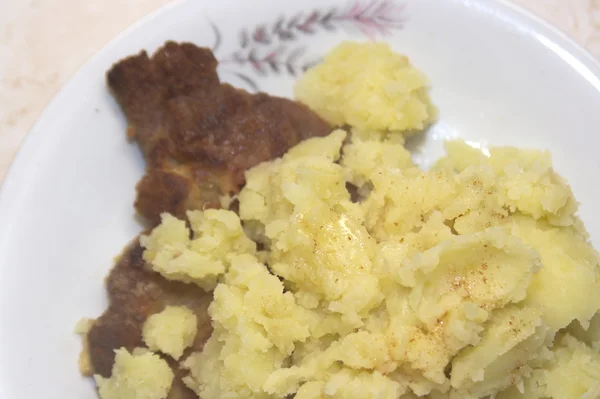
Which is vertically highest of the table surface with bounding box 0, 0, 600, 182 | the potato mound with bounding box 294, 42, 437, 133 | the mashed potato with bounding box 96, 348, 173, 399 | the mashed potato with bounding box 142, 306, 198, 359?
the potato mound with bounding box 294, 42, 437, 133

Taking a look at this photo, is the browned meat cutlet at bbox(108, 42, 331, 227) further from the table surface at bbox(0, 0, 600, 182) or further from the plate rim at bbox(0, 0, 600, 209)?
the table surface at bbox(0, 0, 600, 182)

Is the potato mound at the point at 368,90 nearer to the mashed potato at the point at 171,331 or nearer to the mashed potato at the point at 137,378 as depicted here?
the mashed potato at the point at 171,331

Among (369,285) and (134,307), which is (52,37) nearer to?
(134,307)

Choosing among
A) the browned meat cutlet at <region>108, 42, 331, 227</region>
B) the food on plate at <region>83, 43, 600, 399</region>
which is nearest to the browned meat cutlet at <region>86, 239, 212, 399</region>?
the food on plate at <region>83, 43, 600, 399</region>

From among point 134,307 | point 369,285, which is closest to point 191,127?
point 134,307

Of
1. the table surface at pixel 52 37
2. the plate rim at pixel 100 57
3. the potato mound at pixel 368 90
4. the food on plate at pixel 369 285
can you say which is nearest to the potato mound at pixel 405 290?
the food on plate at pixel 369 285

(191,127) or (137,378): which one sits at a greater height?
(191,127)
